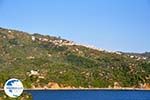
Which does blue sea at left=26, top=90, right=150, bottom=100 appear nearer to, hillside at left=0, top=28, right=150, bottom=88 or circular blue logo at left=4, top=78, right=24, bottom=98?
hillside at left=0, top=28, right=150, bottom=88

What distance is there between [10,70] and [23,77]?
7780mm

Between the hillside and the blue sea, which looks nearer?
the blue sea

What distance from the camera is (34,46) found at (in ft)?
438

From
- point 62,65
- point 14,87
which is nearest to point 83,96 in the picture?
point 62,65

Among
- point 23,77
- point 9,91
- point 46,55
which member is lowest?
point 9,91

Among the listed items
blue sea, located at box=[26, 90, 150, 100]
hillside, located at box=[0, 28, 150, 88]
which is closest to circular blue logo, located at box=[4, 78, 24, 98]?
blue sea, located at box=[26, 90, 150, 100]

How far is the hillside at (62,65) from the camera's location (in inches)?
4154

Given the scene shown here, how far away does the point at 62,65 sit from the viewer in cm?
11462

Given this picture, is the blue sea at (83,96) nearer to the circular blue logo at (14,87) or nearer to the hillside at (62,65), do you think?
the hillside at (62,65)

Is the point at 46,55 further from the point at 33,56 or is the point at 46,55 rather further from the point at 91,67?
the point at 91,67

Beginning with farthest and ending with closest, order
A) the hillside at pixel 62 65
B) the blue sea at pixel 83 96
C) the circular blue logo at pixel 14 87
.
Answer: the hillside at pixel 62 65 → the blue sea at pixel 83 96 → the circular blue logo at pixel 14 87

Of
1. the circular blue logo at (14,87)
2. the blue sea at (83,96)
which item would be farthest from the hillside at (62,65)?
the circular blue logo at (14,87)

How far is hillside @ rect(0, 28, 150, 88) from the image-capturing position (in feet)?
346

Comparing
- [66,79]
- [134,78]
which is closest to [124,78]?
[134,78]
